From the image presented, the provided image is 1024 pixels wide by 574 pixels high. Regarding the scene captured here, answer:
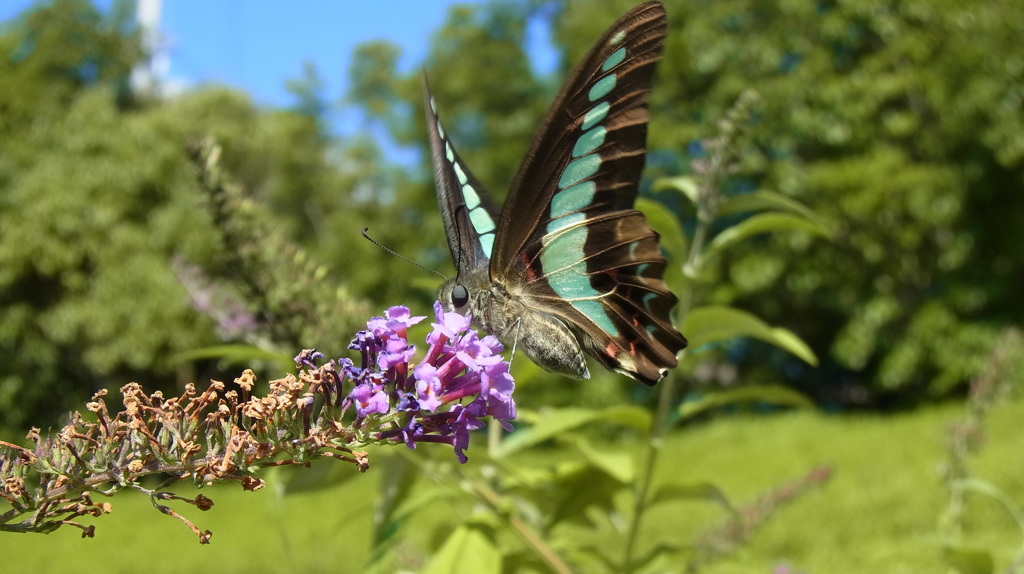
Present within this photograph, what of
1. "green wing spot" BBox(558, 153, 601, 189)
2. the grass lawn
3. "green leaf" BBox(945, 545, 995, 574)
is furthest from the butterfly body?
the grass lawn

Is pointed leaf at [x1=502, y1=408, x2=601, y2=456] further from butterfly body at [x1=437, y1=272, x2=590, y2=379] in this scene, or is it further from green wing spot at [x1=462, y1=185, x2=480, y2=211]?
green wing spot at [x1=462, y1=185, x2=480, y2=211]

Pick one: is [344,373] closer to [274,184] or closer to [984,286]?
[984,286]

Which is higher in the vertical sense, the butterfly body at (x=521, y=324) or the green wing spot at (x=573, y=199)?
the green wing spot at (x=573, y=199)

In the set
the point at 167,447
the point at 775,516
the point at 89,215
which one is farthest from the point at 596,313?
the point at 89,215

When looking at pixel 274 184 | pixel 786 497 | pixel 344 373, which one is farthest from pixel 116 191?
pixel 344 373

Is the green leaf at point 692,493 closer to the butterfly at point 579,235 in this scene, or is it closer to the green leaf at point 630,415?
the green leaf at point 630,415

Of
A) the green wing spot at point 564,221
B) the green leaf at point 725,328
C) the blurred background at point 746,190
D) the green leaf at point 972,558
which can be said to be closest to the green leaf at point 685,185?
the green leaf at point 725,328
